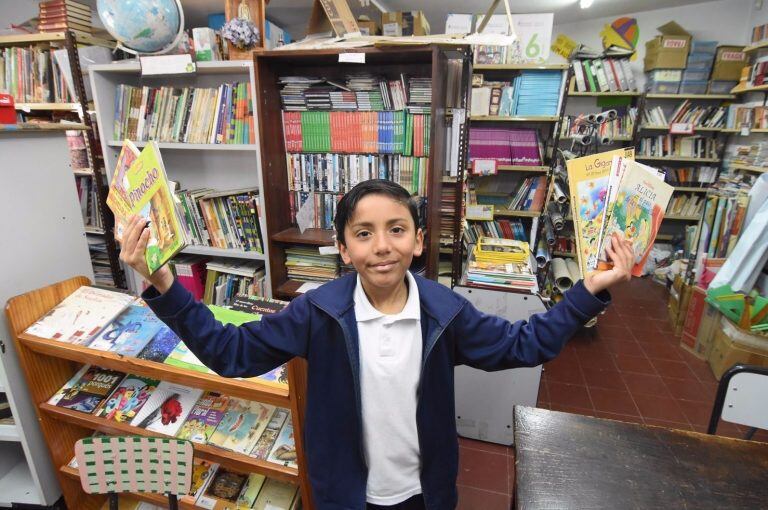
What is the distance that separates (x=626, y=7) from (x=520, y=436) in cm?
512

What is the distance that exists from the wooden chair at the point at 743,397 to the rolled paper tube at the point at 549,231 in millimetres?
2439

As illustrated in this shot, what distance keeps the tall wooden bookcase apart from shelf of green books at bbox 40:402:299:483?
35.7 inches

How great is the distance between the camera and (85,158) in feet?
8.53

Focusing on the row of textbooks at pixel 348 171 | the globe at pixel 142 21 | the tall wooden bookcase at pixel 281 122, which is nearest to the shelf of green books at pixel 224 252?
the tall wooden bookcase at pixel 281 122

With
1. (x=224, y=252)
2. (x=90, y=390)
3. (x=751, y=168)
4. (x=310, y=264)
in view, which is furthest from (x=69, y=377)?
(x=751, y=168)

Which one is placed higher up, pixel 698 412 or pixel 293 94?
pixel 293 94

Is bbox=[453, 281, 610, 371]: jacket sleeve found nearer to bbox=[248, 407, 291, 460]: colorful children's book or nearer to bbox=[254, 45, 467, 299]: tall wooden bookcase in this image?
bbox=[248, 407, 291, 460]: colorful children's book

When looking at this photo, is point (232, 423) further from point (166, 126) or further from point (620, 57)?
point (620, 57)

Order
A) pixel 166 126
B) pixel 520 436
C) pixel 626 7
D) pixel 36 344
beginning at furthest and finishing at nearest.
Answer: pixel 626 7 < pixel 166 126 < pixel 36 344 < pixel 520 436

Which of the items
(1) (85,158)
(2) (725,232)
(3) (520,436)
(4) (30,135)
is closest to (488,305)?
(3) (520,436)

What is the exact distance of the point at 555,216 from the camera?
3.57m

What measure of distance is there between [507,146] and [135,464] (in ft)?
11.8

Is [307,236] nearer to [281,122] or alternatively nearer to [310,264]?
[310,264]

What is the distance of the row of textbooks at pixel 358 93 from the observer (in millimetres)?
1881
